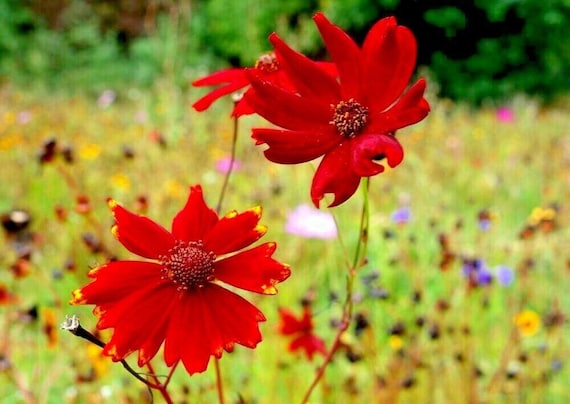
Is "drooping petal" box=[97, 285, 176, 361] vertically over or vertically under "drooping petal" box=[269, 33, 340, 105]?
under

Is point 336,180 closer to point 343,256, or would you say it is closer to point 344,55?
point 344,55

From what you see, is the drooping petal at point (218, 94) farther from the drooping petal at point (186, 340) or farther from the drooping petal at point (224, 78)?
the drooping petal at point (186, 340)

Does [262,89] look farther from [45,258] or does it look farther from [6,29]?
[6,29]

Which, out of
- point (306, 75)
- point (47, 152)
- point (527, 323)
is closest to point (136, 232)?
point (306, 75)

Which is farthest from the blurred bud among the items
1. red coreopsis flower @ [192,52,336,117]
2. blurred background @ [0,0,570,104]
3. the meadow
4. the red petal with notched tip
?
blurred background @ [0,0,570,104]

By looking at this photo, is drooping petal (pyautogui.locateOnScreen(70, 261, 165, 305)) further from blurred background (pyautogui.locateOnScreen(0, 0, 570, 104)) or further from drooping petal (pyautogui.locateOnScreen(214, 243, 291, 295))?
blurred background (pyautogui.locateOnScreen(0, 0, 570, 104))

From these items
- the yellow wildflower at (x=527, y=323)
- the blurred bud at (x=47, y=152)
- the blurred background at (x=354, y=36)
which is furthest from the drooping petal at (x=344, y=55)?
the blurred background at (x=354, y=36)

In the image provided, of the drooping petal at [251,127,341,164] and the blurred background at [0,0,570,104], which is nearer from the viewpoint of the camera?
the drooping petal at [251,127,341,164]
